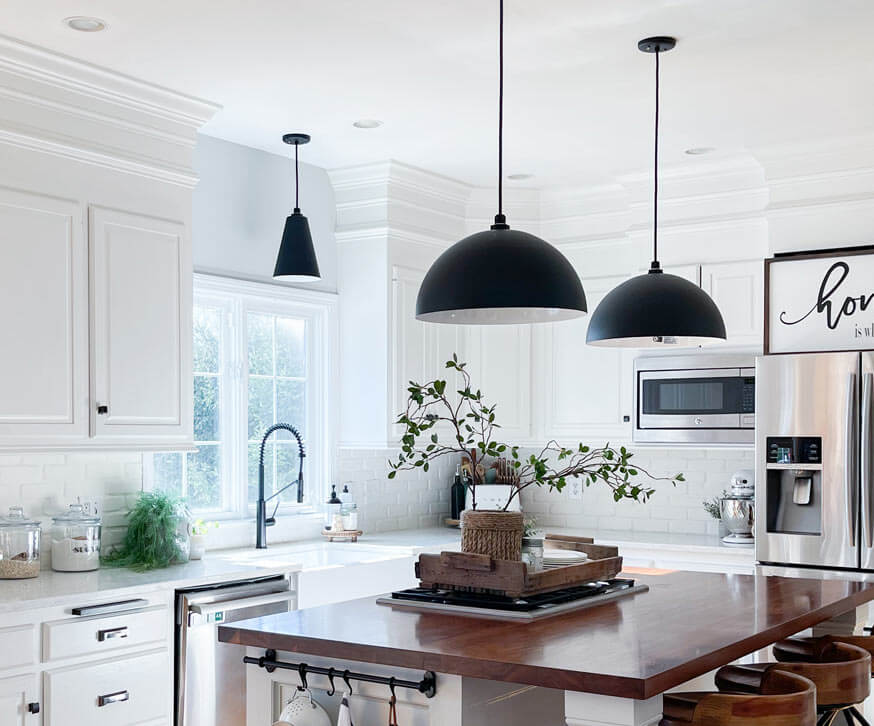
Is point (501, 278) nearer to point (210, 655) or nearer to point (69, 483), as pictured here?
point (210, 655)

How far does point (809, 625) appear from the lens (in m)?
3.08

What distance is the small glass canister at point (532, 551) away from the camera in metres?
3.24

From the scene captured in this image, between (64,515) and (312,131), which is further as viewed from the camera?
(312,131)

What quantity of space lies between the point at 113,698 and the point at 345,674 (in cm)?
144

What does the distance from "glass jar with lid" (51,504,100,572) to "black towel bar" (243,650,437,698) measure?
4.91 feet

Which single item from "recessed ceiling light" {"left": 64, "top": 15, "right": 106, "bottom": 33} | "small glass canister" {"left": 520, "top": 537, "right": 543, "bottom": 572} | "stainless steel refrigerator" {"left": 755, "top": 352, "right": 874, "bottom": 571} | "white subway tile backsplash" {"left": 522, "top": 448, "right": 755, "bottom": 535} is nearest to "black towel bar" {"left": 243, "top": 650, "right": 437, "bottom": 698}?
"small glass canister" {"left": 520, "top": 537, "right": 543, "bottom": 572}

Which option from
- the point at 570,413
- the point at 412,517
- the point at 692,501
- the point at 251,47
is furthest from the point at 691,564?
the point at 251,47

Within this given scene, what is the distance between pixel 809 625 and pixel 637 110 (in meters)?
2.31

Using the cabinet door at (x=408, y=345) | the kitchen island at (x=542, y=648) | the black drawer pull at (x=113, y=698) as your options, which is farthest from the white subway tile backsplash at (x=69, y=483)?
the kitchen island at (x=542, y=648)

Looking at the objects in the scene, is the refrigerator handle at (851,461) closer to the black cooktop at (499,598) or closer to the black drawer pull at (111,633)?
the black cooktop at (499,598)

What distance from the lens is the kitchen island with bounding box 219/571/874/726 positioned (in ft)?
7.32

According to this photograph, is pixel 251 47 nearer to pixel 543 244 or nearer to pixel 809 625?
pixel 543 244

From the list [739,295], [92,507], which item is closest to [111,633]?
[92,507]

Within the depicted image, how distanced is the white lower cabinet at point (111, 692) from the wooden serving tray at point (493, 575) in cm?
119
